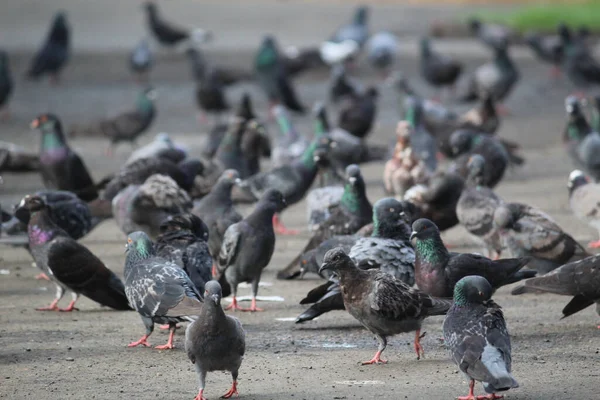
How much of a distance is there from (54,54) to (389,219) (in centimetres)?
1561

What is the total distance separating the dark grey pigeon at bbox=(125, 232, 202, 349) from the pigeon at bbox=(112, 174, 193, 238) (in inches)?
86.3

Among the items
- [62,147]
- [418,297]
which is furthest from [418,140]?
[418,297]

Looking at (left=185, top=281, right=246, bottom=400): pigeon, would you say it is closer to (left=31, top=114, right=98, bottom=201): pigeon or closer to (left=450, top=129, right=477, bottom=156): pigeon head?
(left=31, top=114, right=98, bottom=201): pigeon

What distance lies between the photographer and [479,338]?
6344 millimetres

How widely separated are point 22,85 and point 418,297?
56.6ft

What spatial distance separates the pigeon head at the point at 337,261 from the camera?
7.47 metres

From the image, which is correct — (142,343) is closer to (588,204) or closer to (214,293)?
(214,293)

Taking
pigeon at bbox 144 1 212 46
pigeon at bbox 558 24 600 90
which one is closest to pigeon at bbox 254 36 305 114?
pigeon at bbox 558 24 600 90

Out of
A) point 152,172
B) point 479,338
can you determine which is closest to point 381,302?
point 479,338

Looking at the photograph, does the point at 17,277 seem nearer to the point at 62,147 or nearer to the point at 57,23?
the point at 62,147

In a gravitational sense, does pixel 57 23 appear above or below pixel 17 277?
above

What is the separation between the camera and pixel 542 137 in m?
18.6

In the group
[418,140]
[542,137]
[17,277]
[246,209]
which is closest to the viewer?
Answer: [17,277]

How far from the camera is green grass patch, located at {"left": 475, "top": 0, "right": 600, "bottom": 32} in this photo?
29.9 metres
